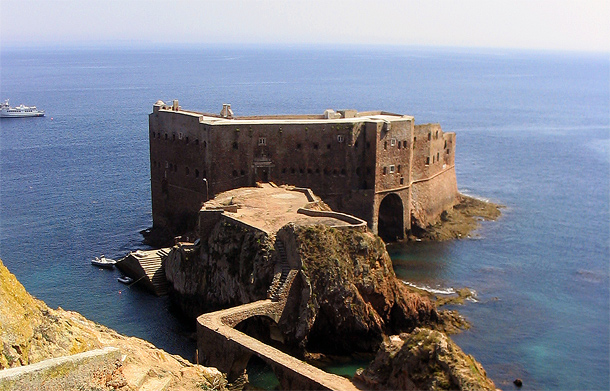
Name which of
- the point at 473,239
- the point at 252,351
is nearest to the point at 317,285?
the point at 252,351

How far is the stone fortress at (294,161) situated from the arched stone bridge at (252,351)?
1989 centimetres

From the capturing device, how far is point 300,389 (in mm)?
30016

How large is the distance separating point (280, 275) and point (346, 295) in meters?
3.84

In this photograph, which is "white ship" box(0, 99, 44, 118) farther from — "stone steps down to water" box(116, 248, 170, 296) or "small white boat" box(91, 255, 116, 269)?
"stone steps down to water" box(116, 248, 170, 296)

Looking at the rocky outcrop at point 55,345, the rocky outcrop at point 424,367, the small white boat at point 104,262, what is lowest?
the small white boat at point 104,262

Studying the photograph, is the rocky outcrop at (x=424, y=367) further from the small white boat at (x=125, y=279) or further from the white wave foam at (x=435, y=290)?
the small white boat at (x=125, y=279)

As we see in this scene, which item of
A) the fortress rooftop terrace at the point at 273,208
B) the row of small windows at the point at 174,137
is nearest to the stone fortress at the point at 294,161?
the row of small windows at the point at 174,137

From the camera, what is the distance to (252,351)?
33344 millimetres

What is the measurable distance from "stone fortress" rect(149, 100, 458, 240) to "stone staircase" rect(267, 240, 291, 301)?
16878 millimetres

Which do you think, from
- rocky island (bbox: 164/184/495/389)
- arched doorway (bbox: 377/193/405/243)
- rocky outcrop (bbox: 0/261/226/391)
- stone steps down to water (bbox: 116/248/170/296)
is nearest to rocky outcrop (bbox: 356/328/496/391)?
rocky outcrop (bbox: 0/261/226/391)

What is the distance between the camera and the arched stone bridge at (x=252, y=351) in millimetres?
29609

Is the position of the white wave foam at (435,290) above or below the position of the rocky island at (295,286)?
below

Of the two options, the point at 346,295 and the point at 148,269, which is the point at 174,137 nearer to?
the point at 148,269

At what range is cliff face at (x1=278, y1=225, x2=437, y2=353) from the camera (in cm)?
4222
